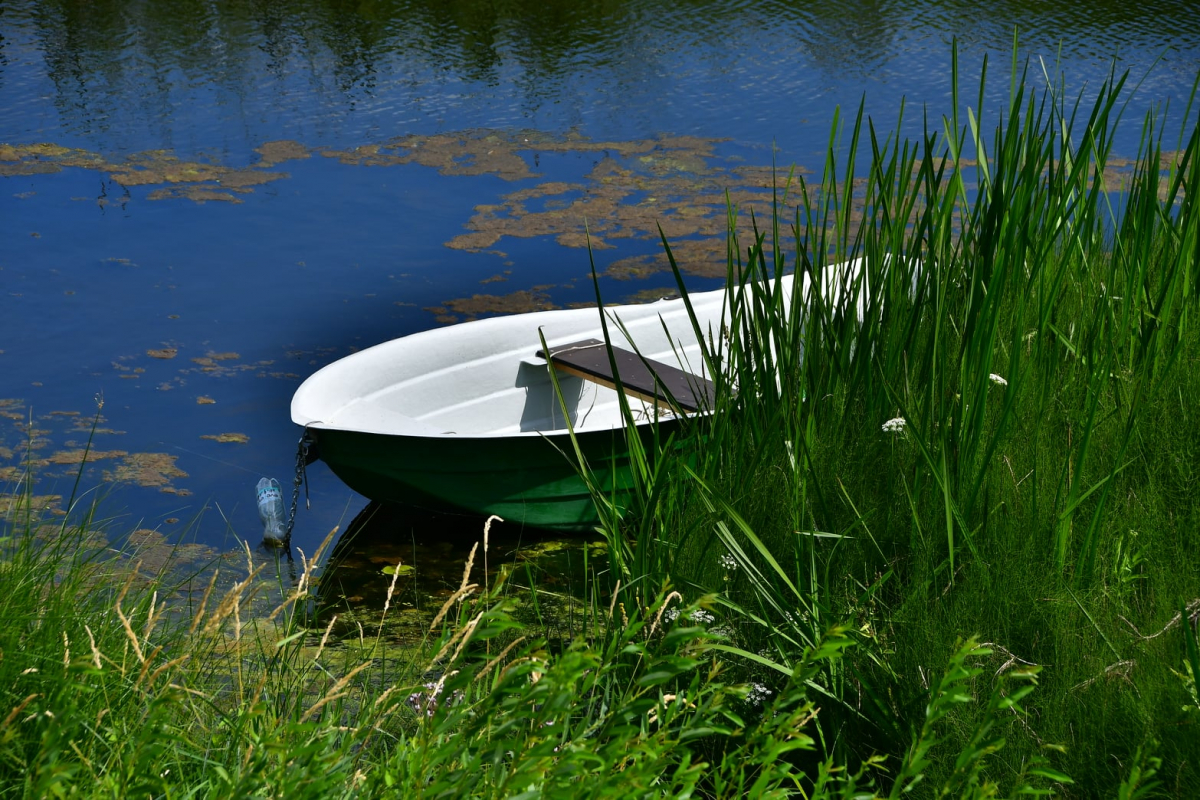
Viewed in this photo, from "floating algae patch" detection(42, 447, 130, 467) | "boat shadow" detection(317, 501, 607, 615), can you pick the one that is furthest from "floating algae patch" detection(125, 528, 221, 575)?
"floating algae patch" detection(42, 447, 130, 467)

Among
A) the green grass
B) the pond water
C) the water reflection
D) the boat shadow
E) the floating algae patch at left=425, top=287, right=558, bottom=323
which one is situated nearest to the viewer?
the green grass

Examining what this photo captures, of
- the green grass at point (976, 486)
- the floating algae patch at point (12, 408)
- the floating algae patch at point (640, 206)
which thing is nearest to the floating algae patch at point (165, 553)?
the floating algae patch at point (12, 408)

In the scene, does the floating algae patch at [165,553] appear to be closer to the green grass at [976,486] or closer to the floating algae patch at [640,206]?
the green grass at [976,486]

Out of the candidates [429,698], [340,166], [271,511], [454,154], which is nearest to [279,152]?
[340,166]

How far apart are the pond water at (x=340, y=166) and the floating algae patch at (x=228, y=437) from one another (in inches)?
0.5

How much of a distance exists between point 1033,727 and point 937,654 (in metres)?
0.15

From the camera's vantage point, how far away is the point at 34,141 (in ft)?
26.6

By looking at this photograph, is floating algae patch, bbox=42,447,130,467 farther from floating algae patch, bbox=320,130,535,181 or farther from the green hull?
floating algae patch, bbox=320,130,535,181

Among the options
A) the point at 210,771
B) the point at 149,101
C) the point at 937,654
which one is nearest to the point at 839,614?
the point at 937,654

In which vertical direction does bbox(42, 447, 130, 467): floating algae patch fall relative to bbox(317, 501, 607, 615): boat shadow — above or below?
above

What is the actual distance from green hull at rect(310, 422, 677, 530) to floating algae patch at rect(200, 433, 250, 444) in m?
0.88

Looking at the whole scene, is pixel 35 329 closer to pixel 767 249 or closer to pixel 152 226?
pixel 152 226

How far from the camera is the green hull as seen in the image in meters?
3.63

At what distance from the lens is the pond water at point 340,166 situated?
186 inches
